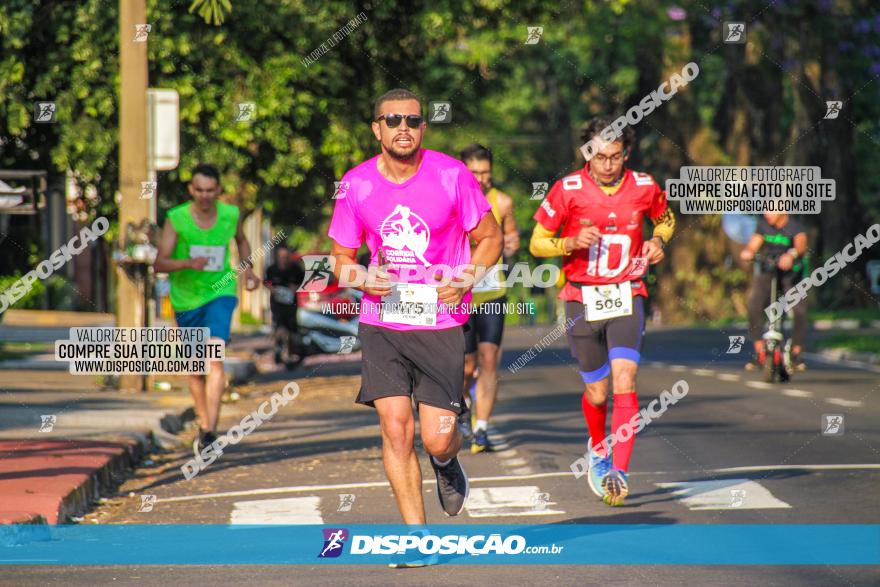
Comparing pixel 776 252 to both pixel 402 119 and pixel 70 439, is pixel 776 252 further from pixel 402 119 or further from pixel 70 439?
pixel 402 119

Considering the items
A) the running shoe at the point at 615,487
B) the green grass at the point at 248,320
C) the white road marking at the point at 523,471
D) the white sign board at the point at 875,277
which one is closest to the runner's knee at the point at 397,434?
the running shoe at the point at 615,487

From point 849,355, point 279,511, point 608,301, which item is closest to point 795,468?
point 608,301

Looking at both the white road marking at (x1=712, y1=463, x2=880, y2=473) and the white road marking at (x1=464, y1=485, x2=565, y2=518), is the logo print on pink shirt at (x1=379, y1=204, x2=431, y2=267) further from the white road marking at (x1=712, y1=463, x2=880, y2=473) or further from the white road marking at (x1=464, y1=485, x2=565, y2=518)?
the white road marking at (x1=712, y1=463, x2=880, y2=473)

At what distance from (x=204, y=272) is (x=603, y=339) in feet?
12.3

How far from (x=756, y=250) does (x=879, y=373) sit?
3406 millimetres

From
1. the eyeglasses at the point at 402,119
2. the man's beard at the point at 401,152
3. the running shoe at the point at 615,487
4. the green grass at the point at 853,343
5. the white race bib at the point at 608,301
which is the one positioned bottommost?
the green grass at the point at 853,343

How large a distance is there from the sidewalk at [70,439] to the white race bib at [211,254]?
1477 millimetres

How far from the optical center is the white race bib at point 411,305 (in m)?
7.39

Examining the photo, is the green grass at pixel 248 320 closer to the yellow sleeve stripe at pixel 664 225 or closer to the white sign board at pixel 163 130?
the white sign board at pixel 163 130

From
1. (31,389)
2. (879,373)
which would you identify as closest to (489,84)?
(879,373)

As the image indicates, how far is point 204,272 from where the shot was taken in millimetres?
12477

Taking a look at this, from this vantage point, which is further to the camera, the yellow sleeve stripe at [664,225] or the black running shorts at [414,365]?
Result: the yellow sleeve stripe at [664,225]

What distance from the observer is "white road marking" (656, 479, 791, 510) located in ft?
30.1

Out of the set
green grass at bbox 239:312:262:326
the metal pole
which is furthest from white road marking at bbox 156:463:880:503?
green grass at bbox 239:312:262:326
